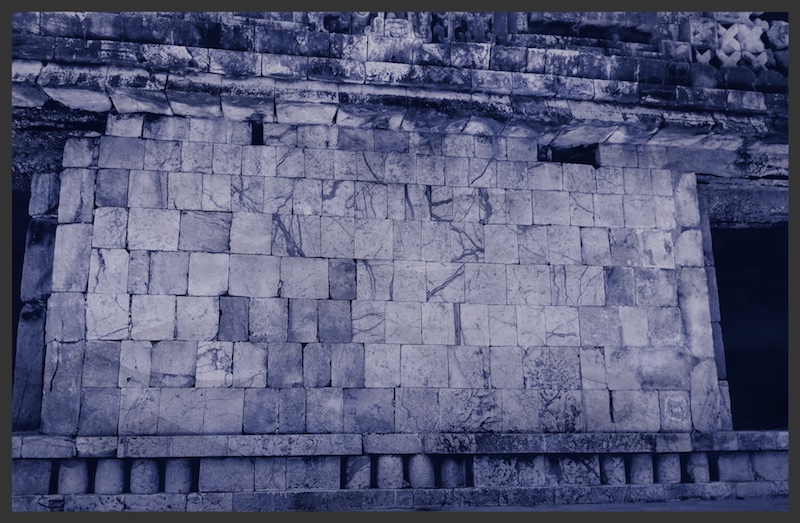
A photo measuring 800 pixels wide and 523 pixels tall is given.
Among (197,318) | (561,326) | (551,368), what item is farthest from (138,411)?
(561,326)

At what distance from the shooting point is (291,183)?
6242mm

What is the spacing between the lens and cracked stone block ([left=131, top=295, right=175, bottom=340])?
18.6 feet

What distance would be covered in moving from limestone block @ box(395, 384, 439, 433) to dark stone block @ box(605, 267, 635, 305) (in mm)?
2130

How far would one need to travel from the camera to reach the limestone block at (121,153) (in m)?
6.02

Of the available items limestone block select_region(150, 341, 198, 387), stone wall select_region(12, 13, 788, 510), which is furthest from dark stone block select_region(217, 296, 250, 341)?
limestone block select_region(150, 341, 198, 387)

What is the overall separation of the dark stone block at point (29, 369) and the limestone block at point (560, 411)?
478cm

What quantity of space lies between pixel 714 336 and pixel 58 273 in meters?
6.71

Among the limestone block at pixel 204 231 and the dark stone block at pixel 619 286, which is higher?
the limestone block at pixel 204 231

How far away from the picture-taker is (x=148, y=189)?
6.00m

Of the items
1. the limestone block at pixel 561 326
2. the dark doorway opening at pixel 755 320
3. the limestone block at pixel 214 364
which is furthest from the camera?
the dark doorway opening at pixel 755 320

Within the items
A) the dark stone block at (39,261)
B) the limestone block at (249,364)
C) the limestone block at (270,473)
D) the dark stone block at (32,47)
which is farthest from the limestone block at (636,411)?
the dark stone block at (32,47)

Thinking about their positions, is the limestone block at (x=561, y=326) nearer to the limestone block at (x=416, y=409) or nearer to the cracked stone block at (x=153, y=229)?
the limestone block at (x=416, y=409)

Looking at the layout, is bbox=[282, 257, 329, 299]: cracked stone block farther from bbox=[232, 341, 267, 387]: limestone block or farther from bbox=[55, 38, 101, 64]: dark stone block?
bbox=[55, 38, 101, 64]: dark stone block

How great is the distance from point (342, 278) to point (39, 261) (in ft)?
9.77
